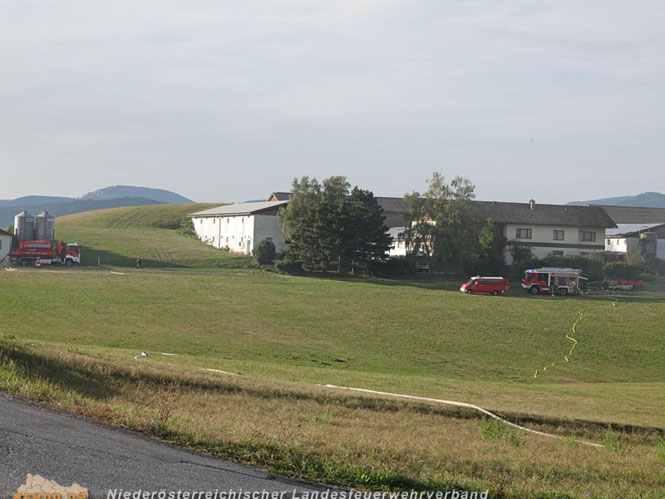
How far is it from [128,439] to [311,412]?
19.1 ft

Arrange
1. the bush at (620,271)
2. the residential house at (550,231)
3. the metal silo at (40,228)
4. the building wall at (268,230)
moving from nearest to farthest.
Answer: the metal silo at (40,228), the bush at (620,271), the building wall at (268,230), the residential house at (550,231)

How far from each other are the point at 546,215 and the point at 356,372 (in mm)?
71598

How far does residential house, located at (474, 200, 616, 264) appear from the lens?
301 ft

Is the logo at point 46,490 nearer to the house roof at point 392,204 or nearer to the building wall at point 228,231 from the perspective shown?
the building wall at point 228,231

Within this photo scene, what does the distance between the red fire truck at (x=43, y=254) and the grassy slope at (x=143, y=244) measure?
14.6 feet

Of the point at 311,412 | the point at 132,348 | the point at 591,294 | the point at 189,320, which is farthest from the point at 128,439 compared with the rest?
the point at 591,294

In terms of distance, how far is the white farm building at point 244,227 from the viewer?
9200 centimetres

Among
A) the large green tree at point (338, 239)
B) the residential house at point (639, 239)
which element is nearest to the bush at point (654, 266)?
the residential house at point (639, 239)

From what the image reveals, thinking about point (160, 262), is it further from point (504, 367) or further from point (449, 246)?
point (504, 367)

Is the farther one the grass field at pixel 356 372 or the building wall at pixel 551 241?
the building wall at pixel 551 241

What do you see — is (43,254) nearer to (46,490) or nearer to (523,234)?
(523,234)

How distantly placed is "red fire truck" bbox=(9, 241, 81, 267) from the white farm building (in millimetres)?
22291

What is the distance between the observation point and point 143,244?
97.6 meters

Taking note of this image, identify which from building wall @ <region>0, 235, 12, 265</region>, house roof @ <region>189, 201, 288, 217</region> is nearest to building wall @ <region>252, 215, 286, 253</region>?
house roof @ <region>189, 201, 288, 217</region>
